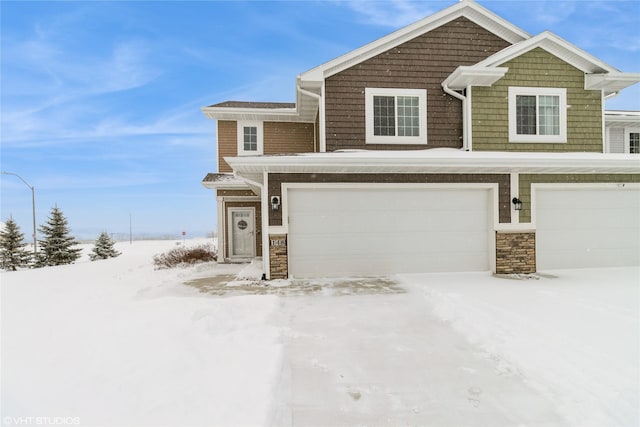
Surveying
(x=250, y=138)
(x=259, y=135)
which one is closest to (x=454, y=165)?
(x=259, y=135)

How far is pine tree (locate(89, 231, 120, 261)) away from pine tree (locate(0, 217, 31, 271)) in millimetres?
3266

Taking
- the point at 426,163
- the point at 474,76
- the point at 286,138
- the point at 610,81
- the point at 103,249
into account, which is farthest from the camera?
the point at 103,249

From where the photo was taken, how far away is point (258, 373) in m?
3.20

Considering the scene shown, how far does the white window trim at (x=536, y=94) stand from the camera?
30.1ft

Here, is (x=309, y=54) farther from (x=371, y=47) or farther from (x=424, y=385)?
(x=424, y=385)

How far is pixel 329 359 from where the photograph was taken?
357 centimetres

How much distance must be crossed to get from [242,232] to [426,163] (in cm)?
825

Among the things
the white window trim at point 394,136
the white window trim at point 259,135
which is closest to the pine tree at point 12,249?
the white window trim at point 259,135

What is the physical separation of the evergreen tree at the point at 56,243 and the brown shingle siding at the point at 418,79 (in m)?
17.3

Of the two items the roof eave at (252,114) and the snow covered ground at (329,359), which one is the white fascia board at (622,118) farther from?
the roof eave at (252,114)

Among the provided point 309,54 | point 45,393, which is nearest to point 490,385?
point 45,393

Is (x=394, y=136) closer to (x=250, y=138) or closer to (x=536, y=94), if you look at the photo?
(x=536, y=94)

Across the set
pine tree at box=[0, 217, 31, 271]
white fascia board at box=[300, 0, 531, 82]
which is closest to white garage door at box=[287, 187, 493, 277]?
white fascia board at box=[300, 0, 531, 82]

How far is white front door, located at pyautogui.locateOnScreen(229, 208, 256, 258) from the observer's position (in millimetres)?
12867
